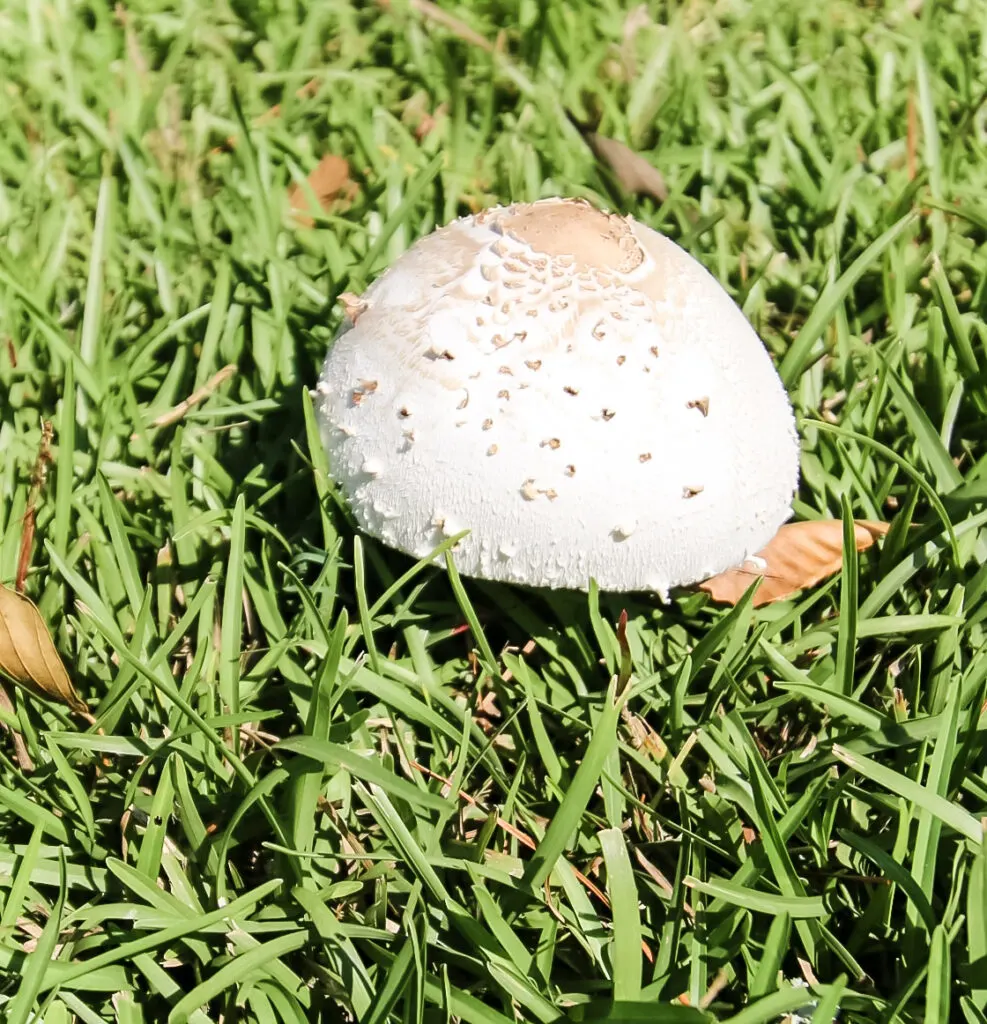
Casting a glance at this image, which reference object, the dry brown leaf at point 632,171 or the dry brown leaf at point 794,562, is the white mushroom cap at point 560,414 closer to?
the dry brown leaf at point 794,562

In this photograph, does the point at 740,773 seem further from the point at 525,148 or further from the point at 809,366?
the point at 525,148

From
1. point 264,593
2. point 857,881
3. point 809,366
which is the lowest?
point 857,881

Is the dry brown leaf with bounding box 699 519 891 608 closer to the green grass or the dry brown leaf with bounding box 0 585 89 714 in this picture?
the green grass

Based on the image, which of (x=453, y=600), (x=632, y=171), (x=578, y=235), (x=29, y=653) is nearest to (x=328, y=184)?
(x=632, y=171)

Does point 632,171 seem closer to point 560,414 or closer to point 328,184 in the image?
point 328,184

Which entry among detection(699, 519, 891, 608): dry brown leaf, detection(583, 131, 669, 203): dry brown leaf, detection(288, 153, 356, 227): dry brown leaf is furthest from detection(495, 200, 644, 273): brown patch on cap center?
detection(288, 153, 356, 227): dry brown leaf

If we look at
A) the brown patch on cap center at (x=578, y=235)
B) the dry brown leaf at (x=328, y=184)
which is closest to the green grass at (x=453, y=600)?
the dry brown leaf at (x=328, y=184)

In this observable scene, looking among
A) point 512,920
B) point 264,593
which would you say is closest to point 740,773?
point 512,920
